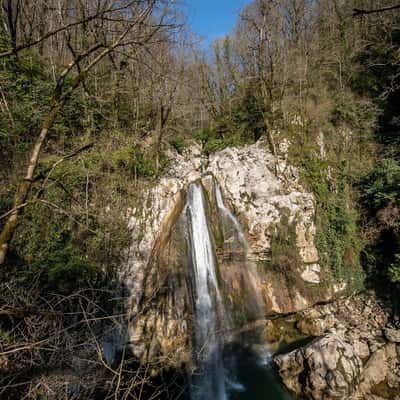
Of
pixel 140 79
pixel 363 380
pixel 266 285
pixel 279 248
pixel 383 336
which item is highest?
pixel 140 79

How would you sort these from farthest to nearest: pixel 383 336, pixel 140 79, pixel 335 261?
pixel 140 79 < pixel 335 261 < pixel 383 336

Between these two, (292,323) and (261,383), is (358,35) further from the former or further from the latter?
(261,383)

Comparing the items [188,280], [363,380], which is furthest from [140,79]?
[363,380]

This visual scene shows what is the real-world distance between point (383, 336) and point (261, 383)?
3.73 m

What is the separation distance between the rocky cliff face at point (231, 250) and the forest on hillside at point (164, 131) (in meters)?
0.45

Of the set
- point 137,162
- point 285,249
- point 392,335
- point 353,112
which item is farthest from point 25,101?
point 353,112

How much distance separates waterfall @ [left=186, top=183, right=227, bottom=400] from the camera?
5.82m

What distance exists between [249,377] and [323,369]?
75.5 inches

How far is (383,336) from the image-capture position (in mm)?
6301

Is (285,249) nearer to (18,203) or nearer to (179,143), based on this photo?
(179,143)

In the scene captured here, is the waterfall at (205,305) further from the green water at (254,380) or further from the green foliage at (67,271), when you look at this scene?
the green foliage at (67,271)

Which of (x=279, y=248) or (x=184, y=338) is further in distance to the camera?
(x=279, y=248)

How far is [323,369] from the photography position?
5.28m

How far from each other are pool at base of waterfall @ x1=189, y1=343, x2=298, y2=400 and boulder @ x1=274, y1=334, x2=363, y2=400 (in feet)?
0.98
